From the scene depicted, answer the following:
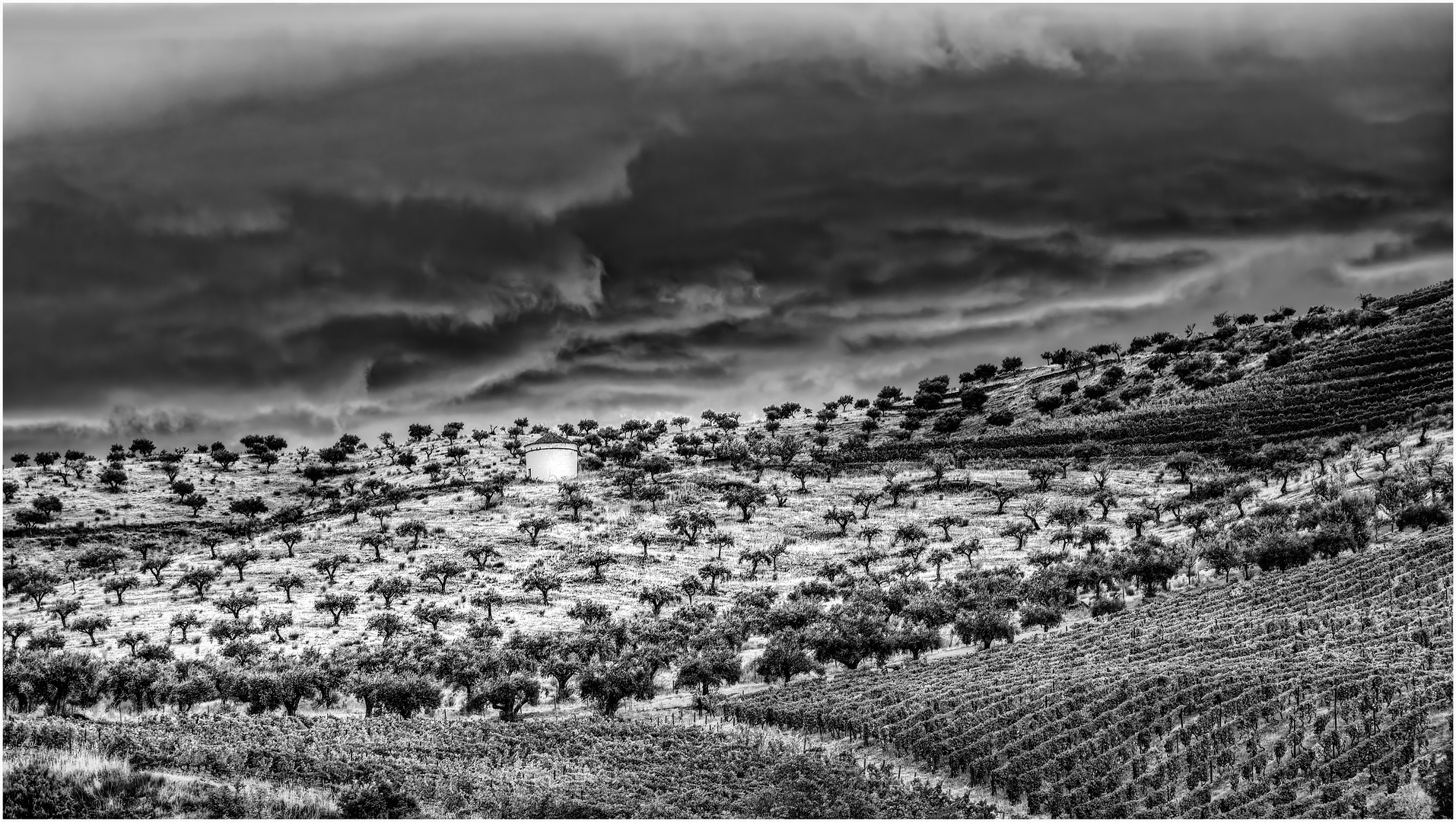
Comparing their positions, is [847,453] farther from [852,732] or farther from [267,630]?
[852,732]

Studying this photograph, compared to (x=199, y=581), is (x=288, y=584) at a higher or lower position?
lower

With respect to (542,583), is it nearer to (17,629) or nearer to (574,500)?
(574,500)

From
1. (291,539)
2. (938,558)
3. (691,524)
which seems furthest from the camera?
(691,524)

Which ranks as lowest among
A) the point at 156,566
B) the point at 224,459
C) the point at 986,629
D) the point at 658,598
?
the point at 986,629

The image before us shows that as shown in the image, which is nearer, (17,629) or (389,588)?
(17,629)

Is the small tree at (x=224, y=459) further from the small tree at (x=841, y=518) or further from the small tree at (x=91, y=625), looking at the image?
the small tree at (x=841, y=518)

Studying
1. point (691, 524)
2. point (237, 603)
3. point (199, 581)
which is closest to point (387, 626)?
point (237, 603)

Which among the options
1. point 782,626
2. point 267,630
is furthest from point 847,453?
point 267,630
